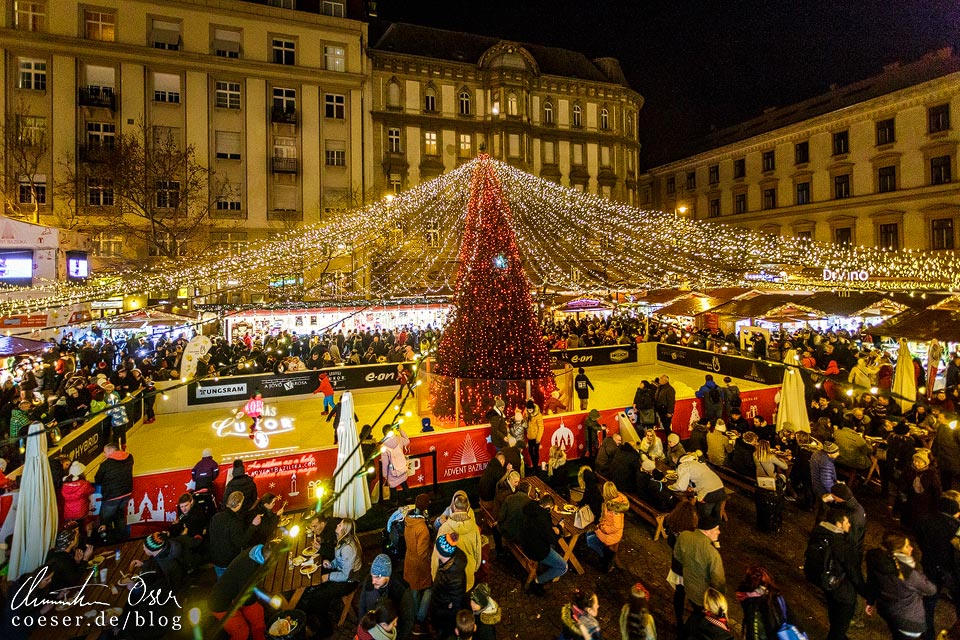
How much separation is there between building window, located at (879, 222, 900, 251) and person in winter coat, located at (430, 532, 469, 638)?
35964 mm

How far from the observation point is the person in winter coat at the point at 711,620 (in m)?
3.65

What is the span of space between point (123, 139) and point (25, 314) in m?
17.2

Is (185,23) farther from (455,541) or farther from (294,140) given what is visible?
(455,541)

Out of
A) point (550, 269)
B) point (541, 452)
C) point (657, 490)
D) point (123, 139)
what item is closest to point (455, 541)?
point (657, 490)

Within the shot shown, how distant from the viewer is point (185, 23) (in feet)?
93.8

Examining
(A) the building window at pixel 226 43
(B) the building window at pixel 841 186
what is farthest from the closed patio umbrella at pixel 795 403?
(A) the building window at pixel 226 43

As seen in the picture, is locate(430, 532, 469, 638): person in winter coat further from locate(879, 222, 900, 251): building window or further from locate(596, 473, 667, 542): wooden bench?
locate(879, 222, 900, 251): building window

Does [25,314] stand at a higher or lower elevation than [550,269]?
lower

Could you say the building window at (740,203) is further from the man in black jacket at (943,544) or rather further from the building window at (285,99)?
the man in black jacket at (943,544)

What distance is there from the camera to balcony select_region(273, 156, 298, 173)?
99.5 ft

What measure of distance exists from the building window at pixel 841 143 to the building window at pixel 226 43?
40.2 meters

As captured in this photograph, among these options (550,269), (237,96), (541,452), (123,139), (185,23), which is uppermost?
(185,23)

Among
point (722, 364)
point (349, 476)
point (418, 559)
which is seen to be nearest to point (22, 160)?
point (349, 476)

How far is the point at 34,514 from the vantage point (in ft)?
18.7
